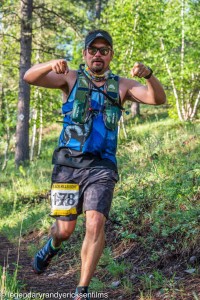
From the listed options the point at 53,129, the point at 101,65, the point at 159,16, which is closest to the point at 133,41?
the point at 159,16

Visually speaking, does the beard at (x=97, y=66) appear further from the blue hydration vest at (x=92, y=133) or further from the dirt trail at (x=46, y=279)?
the dirt trail at (x=46, y=279)

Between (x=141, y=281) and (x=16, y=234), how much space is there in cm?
429

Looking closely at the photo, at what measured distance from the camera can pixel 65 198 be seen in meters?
4.86

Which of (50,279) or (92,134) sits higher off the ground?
(92,134)

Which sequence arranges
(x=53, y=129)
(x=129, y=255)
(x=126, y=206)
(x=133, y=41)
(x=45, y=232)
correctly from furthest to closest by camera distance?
(x=53, y=129)
(x=133, y=41)
(x=45, y=232)
(x=126, y=206)
(x=129, y=255)

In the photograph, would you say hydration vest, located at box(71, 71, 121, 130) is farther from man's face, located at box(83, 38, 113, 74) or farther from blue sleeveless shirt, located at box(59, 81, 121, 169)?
man's face, located at box(83, 38, 113, 74)

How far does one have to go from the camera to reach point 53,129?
35.5 m

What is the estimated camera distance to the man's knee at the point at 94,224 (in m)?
4.50

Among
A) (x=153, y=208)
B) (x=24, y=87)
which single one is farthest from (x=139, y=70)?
(x=24, y=87)

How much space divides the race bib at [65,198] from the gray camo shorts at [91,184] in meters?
0.04

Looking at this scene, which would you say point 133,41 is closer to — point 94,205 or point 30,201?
point 30,201

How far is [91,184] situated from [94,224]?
0.43m

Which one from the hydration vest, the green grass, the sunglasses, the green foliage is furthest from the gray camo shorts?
the green foliage

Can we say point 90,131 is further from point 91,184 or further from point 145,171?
point 145,171
